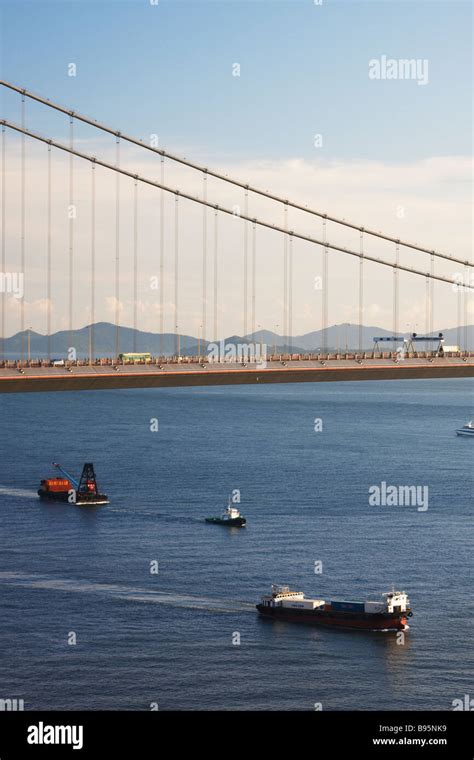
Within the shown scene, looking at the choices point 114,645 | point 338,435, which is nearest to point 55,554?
point 114,645

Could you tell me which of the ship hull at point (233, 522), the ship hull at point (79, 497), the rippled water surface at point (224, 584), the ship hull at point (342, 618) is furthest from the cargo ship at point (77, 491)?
the ship hull at point (342, 618)

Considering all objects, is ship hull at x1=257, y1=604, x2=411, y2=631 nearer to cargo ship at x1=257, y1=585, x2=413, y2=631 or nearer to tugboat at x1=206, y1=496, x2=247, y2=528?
cargo ship at x1=257, y1=585, x2=413, y2=631

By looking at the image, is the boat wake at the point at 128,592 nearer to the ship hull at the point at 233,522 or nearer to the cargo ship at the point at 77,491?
the ship hull at the point at 233,522

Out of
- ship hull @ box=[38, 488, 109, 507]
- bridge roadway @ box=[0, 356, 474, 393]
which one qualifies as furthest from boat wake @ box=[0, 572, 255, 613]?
ship hull @ box=[38, 488, 109, 507]

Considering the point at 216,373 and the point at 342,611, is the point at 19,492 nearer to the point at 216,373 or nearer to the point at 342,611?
the point at 342,611
